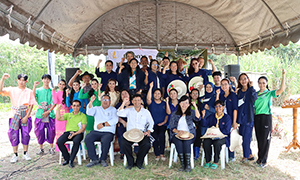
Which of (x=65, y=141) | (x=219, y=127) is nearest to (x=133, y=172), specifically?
(x=65, y=141)

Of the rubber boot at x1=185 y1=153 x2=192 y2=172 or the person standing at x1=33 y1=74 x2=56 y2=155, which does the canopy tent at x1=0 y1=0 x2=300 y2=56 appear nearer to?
the person standing at x1=33 y1=74 x2=56 y2=155

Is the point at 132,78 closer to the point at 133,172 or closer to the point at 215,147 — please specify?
the point at 133,172

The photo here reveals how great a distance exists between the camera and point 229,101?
157 inches

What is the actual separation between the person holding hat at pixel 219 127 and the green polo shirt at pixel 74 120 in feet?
7.18

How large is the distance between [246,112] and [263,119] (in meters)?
0.28

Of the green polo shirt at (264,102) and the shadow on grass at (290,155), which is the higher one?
the green polo shirt at (264,102)

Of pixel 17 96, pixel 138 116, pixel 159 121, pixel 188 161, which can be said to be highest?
pixel 17 96

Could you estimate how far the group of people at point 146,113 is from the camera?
3715 mm

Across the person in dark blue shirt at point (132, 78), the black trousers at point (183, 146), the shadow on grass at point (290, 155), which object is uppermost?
the person in dark blue shirt at point (132, 78)

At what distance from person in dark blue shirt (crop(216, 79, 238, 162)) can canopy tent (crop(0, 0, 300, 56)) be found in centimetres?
146

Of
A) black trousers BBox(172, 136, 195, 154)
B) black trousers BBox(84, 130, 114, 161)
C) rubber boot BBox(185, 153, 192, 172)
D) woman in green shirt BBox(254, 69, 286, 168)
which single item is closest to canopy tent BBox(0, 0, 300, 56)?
woman in green shirt BBox(254, 69, 286, 168)

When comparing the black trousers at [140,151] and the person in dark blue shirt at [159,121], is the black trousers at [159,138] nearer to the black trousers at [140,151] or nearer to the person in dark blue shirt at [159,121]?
the person in dark blue shirt at [159,121]

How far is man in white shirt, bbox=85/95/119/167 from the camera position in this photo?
12.4 feet

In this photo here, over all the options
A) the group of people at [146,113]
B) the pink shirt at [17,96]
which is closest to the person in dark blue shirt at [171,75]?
the group of people at [146,113]
